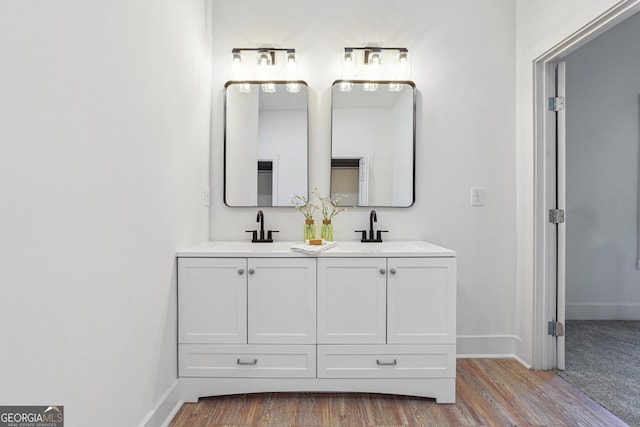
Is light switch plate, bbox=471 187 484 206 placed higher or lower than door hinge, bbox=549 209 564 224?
higher

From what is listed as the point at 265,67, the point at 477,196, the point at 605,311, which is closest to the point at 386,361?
the point at 477,196

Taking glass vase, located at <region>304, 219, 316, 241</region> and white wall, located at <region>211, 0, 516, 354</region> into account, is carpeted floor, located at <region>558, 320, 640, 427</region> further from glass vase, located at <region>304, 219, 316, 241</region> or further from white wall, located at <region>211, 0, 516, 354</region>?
glass vase, located at <region>304, 219, 316, 241</region>

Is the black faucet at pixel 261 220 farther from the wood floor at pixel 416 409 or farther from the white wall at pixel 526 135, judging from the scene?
the white wall at pixel 526 135

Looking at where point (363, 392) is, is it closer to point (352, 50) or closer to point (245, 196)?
point (245, 196)

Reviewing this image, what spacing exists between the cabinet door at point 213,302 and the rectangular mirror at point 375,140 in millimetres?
966

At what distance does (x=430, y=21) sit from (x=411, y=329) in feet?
6.52

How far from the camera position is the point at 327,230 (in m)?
2.23

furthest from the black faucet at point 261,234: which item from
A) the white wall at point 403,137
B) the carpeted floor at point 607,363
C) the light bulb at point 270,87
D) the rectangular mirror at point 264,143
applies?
the carpeted floor at point 607,363

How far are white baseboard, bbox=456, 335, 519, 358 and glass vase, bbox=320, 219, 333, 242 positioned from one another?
1120mm

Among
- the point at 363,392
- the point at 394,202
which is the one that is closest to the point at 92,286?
the point at 363,392

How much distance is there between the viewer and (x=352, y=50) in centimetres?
227

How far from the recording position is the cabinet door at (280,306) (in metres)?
1.78

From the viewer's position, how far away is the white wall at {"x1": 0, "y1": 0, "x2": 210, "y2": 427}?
839 millimetres
